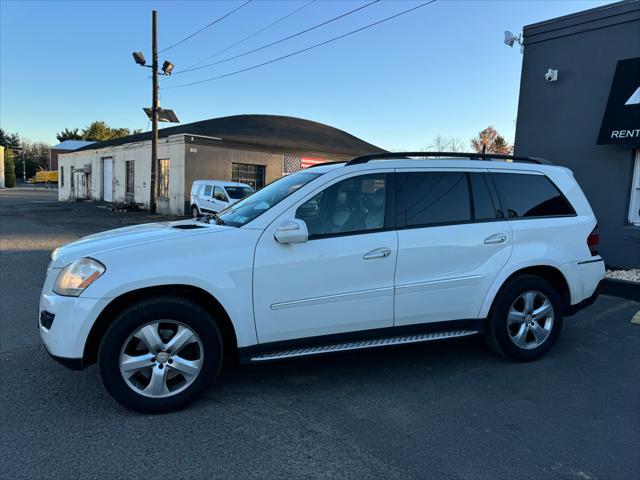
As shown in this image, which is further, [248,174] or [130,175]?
[130,175]

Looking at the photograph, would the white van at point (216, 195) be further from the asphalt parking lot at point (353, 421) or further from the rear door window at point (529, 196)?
the rear door window at point (529, 196)

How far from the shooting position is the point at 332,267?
11.6 feet

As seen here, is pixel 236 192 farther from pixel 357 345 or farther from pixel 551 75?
pixel 357 345

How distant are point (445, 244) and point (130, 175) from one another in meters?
27.7

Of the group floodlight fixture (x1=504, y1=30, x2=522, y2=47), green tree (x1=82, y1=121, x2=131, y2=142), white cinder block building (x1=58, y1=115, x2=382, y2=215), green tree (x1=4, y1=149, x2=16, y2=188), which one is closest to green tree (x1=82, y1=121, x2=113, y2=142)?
green tree (x1=82, y1=121, x2=131, y2=142)

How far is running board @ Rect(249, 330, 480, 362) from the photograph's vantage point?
3.48 metres

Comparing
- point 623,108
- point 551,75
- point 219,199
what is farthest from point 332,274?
point 219,199

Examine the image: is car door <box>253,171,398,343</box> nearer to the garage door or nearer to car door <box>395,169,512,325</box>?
car door <box>395,169,512,325</box>

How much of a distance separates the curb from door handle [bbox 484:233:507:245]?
388cm

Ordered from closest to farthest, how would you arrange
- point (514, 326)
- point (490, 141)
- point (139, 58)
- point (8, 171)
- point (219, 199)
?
point (514, 326) < point (219, 199) < point (139, 58) < point (490, 141) < point (8, 171)

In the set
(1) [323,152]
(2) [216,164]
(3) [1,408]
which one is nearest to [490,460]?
(3) [1,408]

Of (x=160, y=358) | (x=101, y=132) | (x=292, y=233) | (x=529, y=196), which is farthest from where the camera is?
(x=101, y=132)

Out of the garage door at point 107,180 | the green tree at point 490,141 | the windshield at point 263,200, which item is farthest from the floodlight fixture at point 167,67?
the green tree at point 490,141

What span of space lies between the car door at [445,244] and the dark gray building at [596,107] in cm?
585
